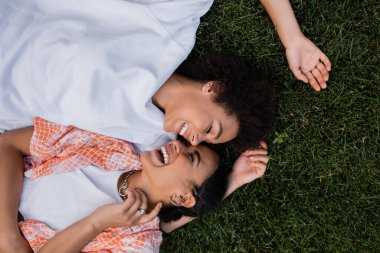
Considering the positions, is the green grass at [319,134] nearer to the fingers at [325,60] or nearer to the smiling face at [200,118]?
the fingers at [325,60]

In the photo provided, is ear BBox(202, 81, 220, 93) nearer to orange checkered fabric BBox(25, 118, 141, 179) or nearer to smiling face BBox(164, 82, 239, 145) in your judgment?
smiling face BBox(164, 82, 239, 145)

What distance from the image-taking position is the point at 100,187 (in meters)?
3.19

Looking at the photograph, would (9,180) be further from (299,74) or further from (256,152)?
(299,74)

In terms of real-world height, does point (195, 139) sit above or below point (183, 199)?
above

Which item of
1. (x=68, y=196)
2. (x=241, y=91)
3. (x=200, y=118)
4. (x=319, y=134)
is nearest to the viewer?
(x=200, y=118)

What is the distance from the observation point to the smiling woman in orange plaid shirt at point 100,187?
294 centimetres

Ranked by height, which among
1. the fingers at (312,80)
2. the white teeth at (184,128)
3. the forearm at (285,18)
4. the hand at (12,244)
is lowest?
the hand at (12,244)

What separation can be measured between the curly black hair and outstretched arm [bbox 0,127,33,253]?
124 centimetres

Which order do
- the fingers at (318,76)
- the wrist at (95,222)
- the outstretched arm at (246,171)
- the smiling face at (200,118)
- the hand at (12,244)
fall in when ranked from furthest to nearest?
the outstretched arm at (246,171) < the fingers at (318,76) < the hand at (12,244) < the wrist at (95,222) < the smiling face at (200,118)

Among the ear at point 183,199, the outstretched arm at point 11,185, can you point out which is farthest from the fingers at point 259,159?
the outstretched arm at point 11,185

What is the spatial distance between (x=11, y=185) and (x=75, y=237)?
0.60 metres

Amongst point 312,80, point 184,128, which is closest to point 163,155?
point 184,128

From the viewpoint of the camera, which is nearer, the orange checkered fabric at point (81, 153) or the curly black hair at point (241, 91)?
the curly black hair at point (241, 91)

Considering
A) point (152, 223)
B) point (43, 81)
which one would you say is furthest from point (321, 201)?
point (43, 81)
